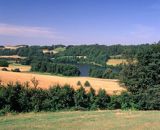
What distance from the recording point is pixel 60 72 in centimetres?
11312

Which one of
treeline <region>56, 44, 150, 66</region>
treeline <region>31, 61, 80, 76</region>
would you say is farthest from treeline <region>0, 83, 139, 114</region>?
treeline <region>56, 44, 150, 66</region>

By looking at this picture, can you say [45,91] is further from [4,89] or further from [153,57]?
[153,57]

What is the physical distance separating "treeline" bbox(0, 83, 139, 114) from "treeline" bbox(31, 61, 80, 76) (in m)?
61.7

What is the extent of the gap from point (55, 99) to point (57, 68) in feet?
227

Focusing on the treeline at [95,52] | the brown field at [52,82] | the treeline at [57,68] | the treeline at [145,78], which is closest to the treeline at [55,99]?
the treeline at [145,78]

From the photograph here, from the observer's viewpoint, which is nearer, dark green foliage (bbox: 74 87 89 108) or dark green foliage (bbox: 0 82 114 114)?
dark green foliage (bbox: 0 82 114 114)

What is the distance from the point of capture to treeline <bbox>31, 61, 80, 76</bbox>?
11162 cm

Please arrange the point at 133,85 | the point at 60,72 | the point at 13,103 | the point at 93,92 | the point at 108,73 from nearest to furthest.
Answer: the point at 13,103 < the point at 93,92 < the point at 133,85 < the point at 108,73 < the point at 60,72

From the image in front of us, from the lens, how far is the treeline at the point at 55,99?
4122 cm

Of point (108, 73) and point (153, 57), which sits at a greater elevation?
point (153, 57)

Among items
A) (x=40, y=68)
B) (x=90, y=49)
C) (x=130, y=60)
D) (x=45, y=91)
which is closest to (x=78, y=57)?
(x=90, y=49)

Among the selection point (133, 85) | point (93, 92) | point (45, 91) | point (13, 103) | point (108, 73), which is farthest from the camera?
point (108, 73)

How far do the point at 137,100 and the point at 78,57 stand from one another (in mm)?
120342

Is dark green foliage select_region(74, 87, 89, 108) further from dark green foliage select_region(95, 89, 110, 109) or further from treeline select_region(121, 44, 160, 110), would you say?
treeline select_region(121, 44, 160, 110)
